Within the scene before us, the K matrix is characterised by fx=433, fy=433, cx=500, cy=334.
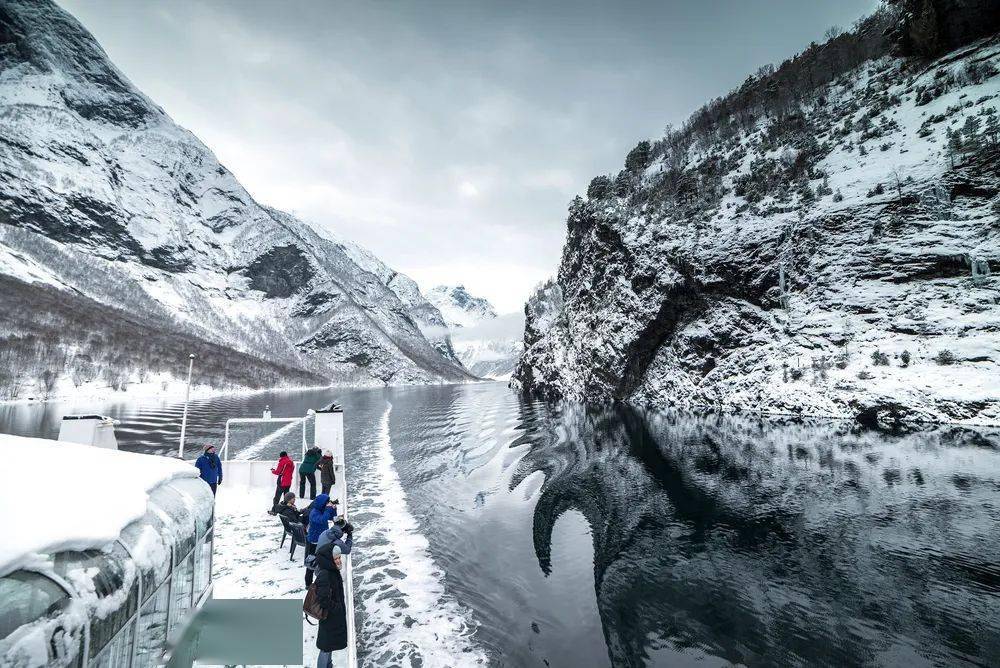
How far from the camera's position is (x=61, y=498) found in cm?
361

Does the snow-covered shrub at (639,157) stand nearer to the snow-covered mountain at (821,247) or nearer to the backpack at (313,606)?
the snow-covered mountain at (821,247)

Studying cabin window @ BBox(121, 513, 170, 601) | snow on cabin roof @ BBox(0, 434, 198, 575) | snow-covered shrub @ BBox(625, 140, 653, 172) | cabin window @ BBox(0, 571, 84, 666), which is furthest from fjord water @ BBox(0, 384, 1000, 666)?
snow-covered shrub @ BBox(625, 140, 653, 172)

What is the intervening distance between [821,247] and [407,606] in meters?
42.1

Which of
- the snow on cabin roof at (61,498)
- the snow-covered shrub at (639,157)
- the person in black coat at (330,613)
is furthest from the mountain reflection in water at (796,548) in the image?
the snow-covered shrub at (639,157)

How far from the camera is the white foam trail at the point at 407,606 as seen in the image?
7648mm

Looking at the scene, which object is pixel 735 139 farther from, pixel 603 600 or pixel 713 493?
pixel 603 600

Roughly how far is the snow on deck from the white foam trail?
1.11 m

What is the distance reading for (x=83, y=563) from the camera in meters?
3.38

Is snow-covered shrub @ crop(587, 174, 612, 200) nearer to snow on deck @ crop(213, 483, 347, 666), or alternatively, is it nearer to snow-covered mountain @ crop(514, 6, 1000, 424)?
snow-covered mountain @ crop(514, 6, 1000, 424)

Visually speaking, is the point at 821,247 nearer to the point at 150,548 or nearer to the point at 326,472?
the point at 326,472

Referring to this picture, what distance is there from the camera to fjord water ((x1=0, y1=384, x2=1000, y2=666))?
7.65m

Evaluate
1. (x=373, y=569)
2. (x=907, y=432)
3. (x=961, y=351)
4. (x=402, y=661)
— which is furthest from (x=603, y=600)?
(x=961, y=351)

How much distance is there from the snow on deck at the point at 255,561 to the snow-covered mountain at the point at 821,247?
33342 millimetres

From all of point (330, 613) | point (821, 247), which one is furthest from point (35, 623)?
point (821, 247)
